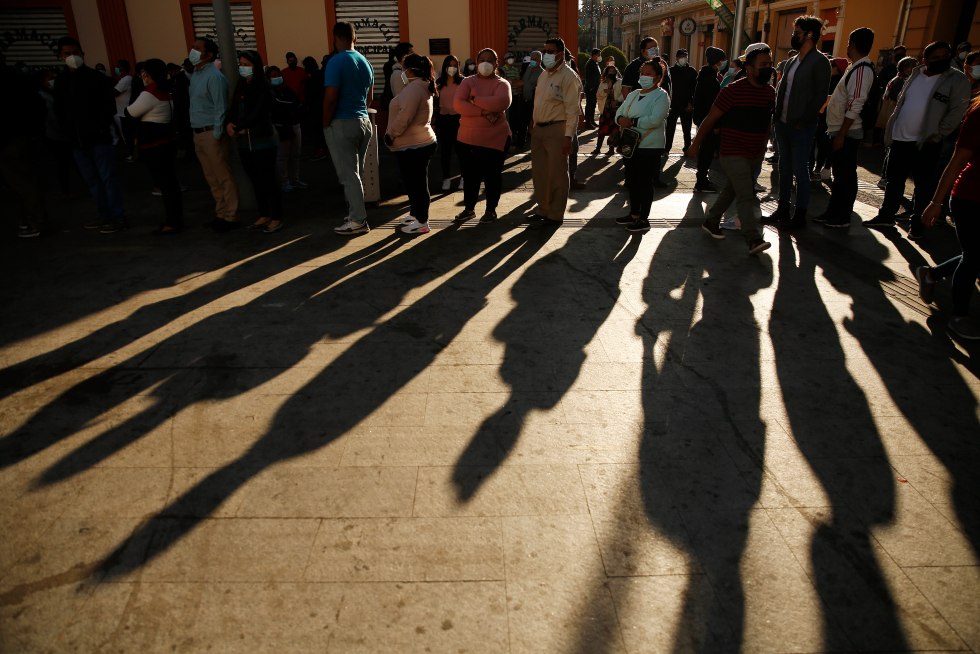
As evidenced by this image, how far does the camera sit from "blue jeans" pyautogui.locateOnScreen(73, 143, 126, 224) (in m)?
6.94

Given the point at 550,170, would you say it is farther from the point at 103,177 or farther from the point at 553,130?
the point at 103,177

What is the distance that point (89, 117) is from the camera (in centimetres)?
666

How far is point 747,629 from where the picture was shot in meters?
2.23

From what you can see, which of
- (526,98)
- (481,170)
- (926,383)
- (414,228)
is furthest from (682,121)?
(926,383)

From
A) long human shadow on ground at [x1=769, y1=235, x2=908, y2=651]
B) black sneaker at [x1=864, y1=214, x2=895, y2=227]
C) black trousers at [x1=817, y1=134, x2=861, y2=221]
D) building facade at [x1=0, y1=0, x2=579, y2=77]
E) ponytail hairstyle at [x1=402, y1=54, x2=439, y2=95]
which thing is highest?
building facade at [x1=0, y1=0, x2=579, y2=77]

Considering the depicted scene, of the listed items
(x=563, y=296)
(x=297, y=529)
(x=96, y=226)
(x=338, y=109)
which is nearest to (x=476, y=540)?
(x=297, y=529)

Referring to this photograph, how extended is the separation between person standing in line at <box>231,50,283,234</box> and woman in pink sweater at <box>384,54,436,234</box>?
127 centimetres

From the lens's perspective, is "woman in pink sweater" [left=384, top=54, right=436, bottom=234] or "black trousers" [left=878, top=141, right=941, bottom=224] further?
"black trousers" [left=878, top=141, right=941, bottom=224]

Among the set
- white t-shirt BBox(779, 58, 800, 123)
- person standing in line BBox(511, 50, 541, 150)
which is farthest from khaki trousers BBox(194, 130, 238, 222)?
person standing in line BBox(511, 50, 541, 150)

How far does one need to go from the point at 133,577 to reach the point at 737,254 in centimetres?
549

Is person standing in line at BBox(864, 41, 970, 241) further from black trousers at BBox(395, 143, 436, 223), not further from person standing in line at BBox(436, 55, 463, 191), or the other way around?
person standing in line at BBox(436, 55, 463, 191)

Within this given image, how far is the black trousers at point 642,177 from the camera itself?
668 cm

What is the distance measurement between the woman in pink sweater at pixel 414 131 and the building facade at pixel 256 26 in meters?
9.42

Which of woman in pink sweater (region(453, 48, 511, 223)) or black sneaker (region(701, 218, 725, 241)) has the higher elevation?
woman in pink sweater (region(453, 48, 511, 223))
